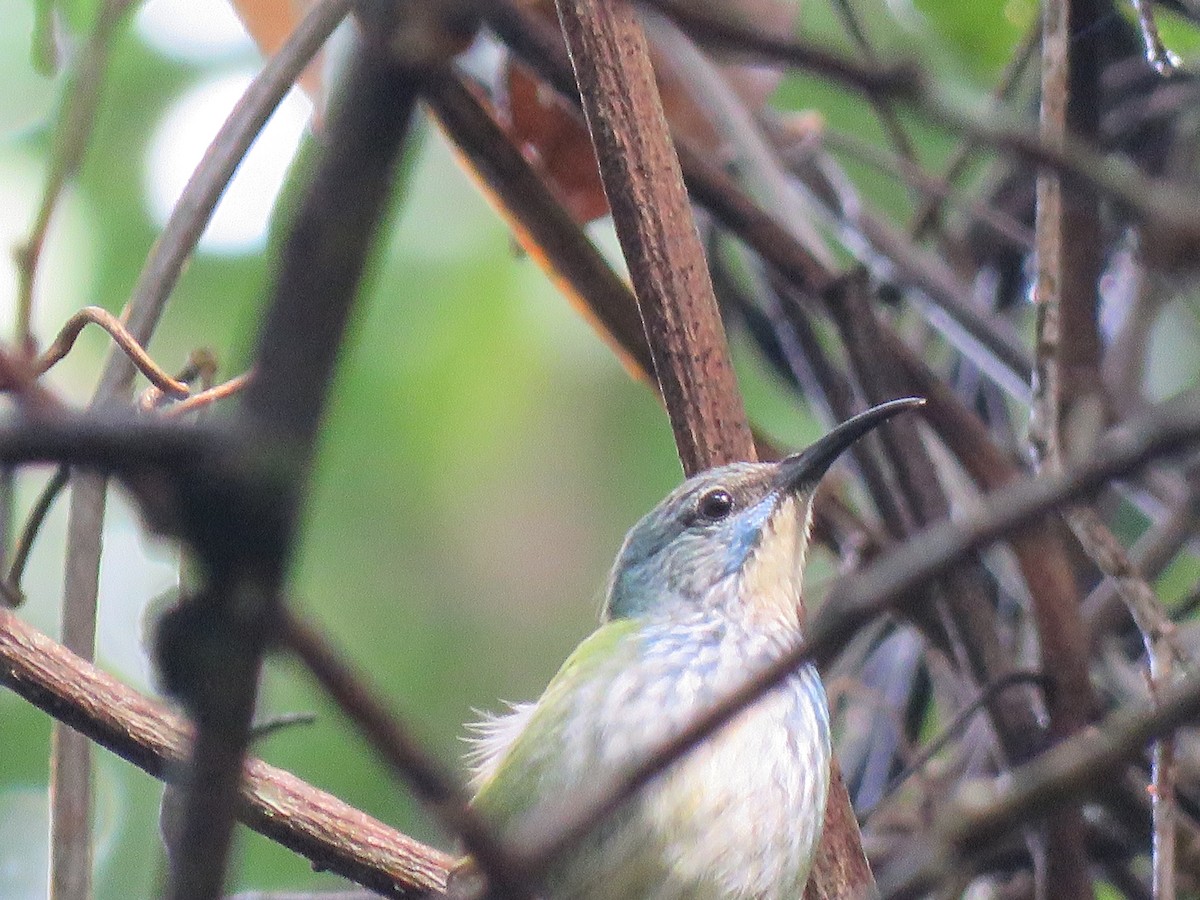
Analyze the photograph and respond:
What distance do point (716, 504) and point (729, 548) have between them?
0.16 meters

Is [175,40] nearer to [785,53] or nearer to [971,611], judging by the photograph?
[971,611]

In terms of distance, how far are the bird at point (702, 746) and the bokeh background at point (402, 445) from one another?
2685mm

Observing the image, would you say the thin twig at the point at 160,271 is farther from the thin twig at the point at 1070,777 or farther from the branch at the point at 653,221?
the thin twig at the point at 1070,777

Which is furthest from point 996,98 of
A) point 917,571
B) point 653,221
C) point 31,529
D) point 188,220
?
point 917,571

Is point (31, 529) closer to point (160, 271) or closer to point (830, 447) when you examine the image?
point (160, 271)

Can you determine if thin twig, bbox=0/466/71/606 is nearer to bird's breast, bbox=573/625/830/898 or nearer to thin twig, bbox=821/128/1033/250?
bird's breast, bbox=573/625/830/898

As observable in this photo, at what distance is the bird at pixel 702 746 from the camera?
2.34m

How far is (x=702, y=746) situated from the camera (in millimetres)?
1979

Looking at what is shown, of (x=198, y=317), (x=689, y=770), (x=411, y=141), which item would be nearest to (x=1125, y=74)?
(x=689, y=770)

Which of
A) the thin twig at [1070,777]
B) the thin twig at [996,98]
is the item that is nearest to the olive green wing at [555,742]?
the thin twig at [996,98]

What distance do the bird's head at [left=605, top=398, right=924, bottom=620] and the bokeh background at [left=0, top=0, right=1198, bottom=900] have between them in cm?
256

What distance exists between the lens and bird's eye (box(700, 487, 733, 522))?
3.05 metres

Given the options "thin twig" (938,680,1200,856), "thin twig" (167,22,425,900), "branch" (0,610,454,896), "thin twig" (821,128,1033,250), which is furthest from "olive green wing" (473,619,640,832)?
"thin twig" (167,22,425,900)

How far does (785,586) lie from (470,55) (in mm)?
1453
